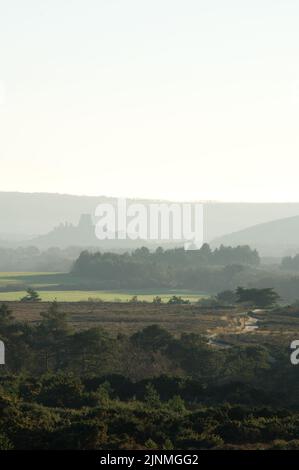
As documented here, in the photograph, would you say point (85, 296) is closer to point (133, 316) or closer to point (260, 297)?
point (260, 297)

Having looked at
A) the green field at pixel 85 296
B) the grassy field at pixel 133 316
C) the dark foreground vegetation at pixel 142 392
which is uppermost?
the green field at pixel 85 296

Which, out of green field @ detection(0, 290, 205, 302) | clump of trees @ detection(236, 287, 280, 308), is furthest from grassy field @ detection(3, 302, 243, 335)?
green field @ detection(0, 290, 205, 302)

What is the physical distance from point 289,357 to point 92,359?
16.9 metres

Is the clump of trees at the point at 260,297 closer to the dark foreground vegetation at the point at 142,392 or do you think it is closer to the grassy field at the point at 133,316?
the grassy field at the point at 133,316

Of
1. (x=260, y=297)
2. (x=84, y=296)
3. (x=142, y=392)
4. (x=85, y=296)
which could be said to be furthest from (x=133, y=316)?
(x=142, y=392)

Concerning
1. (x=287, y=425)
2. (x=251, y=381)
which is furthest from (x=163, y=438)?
(x=251, y=381)

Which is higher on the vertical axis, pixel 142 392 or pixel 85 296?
pixel 85 296

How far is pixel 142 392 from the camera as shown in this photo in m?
57.6

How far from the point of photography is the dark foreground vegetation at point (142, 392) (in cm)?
4106

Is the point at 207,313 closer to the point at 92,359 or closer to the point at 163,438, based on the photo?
the point at 92,359

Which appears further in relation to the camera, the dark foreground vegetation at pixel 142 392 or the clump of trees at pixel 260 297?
the clump of trees at pixel 260 297

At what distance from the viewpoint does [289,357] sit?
70.8 m

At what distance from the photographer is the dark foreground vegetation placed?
1617 inches

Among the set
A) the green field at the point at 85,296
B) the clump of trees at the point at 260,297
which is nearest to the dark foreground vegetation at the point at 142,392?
the clump of trees at the point at 260,297
